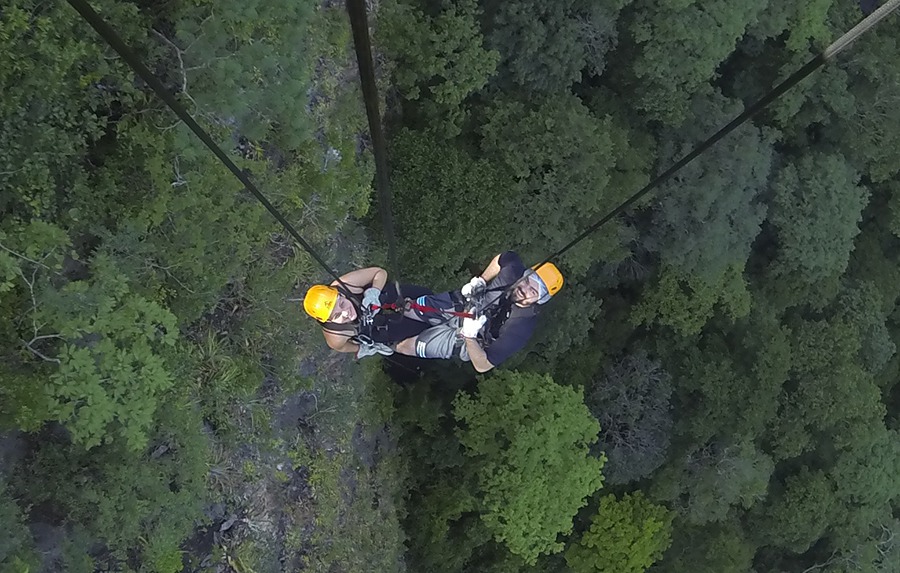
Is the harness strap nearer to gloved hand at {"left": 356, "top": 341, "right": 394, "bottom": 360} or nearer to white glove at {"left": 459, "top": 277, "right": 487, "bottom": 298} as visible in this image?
white glove at {"left": 459, "top": 277, "right": 487, "bottom": 298}

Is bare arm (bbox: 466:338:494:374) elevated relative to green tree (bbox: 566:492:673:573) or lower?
elevated

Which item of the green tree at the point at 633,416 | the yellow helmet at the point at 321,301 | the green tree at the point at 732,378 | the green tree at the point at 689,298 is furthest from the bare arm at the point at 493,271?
the green tree at the point at 732,378

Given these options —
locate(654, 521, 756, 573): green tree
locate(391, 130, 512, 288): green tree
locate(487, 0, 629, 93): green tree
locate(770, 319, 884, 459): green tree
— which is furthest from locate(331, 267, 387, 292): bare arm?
locate(770, 319, 884, 459): green tree

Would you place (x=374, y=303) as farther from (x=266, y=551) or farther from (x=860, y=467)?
(x=860, y=467)

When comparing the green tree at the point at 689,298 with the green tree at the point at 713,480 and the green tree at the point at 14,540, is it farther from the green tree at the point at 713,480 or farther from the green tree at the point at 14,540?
the green tree at the point at 14,540

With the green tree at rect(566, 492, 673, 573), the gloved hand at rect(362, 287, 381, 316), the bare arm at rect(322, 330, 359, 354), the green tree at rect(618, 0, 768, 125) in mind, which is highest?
the green tree at rect(618, 0, 768, 125)

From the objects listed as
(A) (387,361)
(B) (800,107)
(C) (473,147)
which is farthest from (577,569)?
(B) (800,107)

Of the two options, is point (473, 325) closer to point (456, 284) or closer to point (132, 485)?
point (132, 485)
